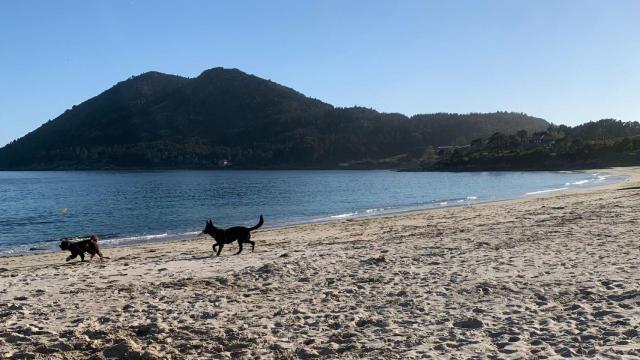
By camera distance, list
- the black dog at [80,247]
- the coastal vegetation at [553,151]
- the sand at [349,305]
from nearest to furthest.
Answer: the sand at [349,305] → the black dog at [80,247] → the coastal vegetation at [553,151]

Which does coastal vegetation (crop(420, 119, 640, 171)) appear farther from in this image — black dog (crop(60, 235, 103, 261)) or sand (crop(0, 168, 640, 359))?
black dog (crop(60, 235, 103, 261))

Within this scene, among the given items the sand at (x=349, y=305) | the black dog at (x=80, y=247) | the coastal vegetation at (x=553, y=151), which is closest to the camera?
the sand at (x=349, y=305)

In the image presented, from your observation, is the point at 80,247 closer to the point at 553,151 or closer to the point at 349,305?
the point at 349,305

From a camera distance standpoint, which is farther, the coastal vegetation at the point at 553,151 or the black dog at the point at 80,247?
the coastal vegetation at the point at 553,151

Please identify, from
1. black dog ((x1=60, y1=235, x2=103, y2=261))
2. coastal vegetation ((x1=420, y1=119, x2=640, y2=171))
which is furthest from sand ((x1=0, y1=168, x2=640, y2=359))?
coastal vegetation ((x1=420, y1=119, x2=640, y2=171))

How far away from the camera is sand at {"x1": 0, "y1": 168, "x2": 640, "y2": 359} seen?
20.4 ft

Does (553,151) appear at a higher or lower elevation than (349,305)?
higher

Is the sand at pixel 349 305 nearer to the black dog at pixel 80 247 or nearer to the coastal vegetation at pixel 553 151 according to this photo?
the black dog at pixel 80 247

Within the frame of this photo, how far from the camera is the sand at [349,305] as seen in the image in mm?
6223

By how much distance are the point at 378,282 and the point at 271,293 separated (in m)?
1.89

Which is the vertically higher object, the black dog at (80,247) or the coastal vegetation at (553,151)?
the coastal vegetation at (553,151)

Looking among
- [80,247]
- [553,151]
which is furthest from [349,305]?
[553,151]

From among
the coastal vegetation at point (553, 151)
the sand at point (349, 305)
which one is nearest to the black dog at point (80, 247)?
the sand at point (349, 305)

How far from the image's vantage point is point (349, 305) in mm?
7980
